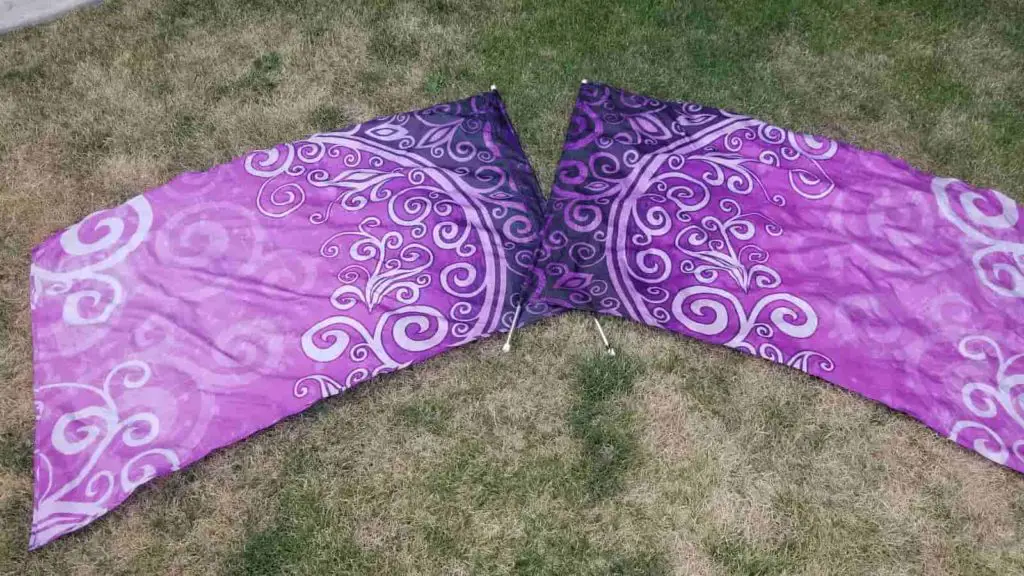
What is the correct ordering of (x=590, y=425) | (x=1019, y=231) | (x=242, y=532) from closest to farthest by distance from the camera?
(x=242, y=532), (x=590, y=425), (x=1019, y=231)

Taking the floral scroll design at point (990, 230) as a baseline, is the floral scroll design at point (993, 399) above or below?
below

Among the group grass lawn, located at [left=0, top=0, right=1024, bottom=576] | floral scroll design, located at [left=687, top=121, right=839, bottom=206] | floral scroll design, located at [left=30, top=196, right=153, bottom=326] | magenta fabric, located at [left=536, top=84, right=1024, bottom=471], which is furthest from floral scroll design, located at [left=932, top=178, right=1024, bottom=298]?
floral scroll design, located at [left=30, top=196, right=153, bottom=326]

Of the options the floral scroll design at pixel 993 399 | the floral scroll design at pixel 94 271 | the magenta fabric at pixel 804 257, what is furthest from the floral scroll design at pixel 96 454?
the floral scroll design at pixel 993 399

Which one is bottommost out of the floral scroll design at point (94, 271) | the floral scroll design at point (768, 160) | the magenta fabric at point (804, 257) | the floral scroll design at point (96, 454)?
the floral scroll design at point (96, 454)

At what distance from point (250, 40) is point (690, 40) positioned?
186 centimetres

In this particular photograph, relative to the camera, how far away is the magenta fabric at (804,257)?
6.70ft

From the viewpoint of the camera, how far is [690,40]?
2883 millimetres

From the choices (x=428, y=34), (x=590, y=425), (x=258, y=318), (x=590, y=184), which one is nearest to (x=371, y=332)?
(x=258, y=318)

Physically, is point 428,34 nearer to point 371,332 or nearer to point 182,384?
point 371,332

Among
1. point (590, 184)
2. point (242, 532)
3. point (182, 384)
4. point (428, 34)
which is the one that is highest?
point (428, 34)

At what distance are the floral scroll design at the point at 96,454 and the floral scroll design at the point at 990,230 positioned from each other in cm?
255

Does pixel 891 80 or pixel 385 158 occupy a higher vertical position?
pixel 891 80

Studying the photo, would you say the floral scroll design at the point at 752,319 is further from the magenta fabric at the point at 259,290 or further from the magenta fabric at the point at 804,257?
the magenta fabric at the point at 259,290

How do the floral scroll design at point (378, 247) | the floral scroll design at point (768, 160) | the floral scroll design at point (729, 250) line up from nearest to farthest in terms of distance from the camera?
the floral scroll design at point (378, 247) → the floral scroll design at point (729, 250) → the floral scroll design at point (768, 160)
